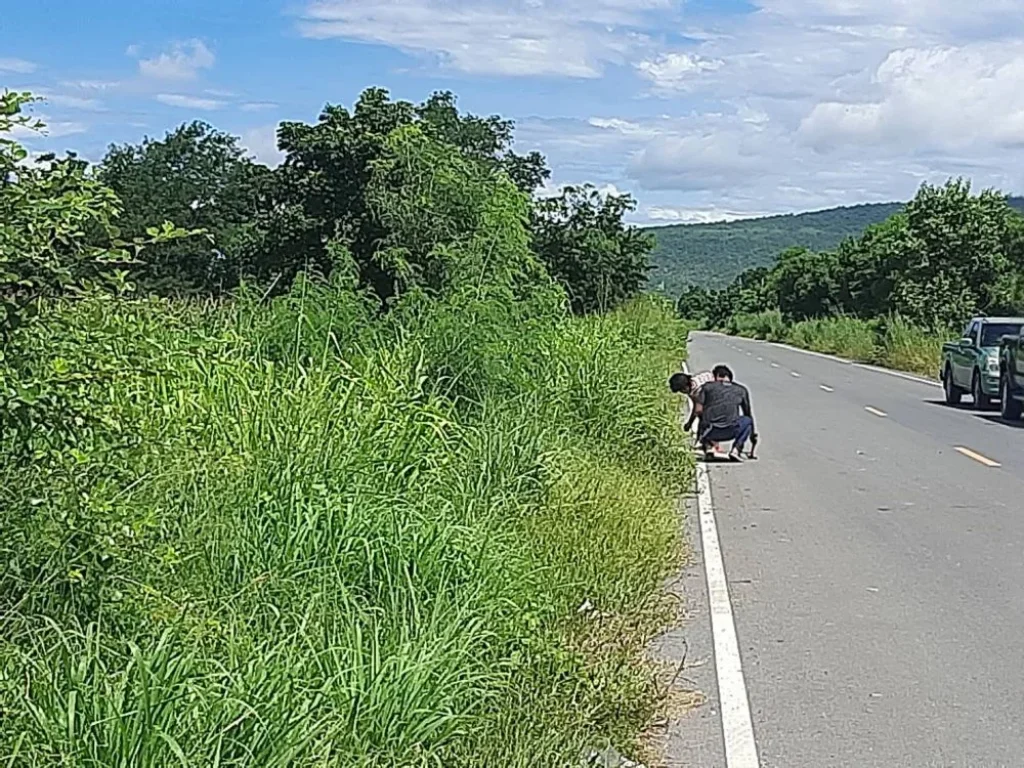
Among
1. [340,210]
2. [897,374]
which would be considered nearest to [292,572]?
[340,210]

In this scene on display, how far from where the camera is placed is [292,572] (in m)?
7.08

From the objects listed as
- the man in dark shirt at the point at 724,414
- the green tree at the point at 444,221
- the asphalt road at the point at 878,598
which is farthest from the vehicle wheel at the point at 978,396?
the man in dark shirt at the point at 724,414

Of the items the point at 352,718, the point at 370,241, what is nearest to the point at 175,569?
the point at 352,718

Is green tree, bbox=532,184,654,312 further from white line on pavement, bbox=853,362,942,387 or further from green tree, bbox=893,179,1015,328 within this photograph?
green tree, bbox=893,179,1015,328

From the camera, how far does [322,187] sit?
26359mm

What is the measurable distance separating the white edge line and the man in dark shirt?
17.0 ft

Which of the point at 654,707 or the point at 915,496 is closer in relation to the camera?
the point at 654,707

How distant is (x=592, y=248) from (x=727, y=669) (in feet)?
84.7

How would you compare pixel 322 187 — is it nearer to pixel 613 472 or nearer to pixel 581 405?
pixel 581 405

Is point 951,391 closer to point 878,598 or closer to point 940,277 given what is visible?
point 878,598

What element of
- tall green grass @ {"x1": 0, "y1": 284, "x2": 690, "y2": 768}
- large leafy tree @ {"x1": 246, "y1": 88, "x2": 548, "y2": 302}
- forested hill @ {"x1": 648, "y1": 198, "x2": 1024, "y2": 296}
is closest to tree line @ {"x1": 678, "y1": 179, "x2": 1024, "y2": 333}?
large leafy tree @ {"x1": 246, "y1": 88, "x2": 548, "y2": 302}

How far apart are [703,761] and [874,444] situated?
1426 cm

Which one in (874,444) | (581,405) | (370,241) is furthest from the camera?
(370,241)

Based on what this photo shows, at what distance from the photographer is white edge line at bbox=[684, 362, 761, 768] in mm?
6320
